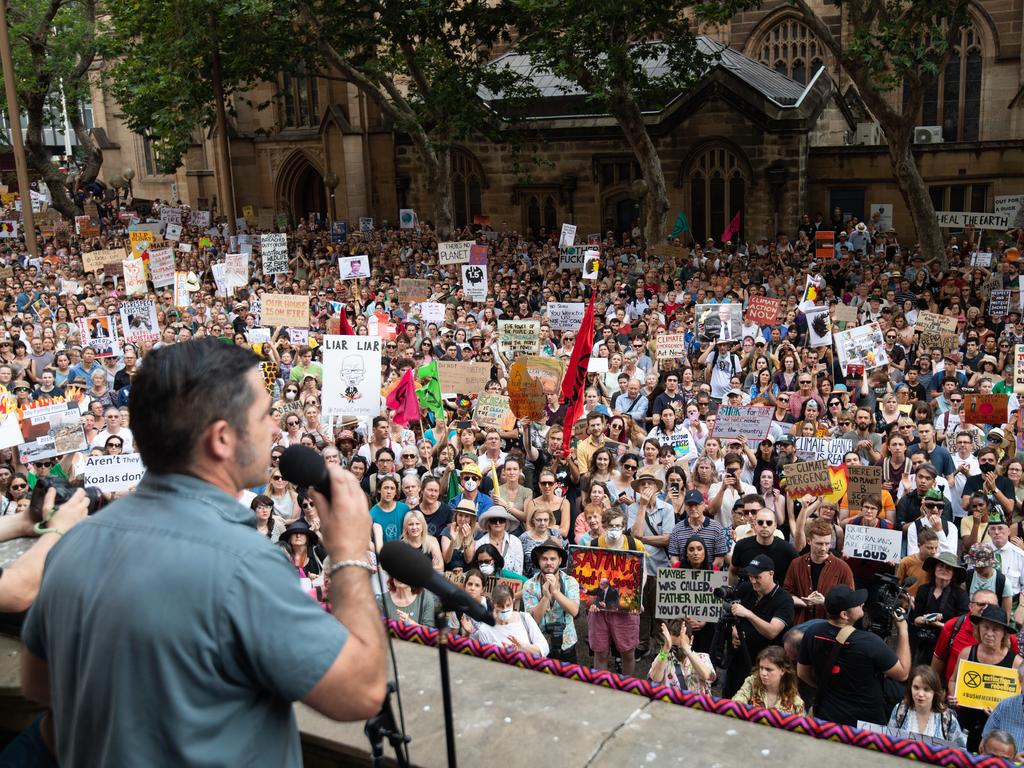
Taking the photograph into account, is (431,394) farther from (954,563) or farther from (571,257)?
(571,257)

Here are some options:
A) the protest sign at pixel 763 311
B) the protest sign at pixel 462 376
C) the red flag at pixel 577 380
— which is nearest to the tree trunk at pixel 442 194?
the protest sign at pixel 763 311

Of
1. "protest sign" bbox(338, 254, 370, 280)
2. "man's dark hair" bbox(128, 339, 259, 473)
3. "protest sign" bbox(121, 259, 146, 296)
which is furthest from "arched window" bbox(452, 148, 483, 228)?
"man's dark hair" bbox(128, 339, 259, 473)

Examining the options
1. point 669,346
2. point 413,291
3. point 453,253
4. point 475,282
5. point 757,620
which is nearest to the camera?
point 757,620

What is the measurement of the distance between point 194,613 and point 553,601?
564cm

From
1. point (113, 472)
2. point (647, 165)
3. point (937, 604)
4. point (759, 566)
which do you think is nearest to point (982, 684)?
point (937, 604)

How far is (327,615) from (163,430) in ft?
1.34

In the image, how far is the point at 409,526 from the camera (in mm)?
7676

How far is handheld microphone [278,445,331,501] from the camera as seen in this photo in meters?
1.94

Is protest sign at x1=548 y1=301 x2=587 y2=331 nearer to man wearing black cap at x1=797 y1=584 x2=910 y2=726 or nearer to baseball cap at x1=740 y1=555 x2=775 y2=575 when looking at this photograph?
baseball cap at x1=740 y1=555 x2=775 y2=575

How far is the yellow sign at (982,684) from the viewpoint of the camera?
588 cm

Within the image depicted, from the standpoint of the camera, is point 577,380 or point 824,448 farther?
point 577,380

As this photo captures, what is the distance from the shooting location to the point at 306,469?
2.00 m

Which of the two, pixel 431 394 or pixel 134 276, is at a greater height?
pixel 134 276

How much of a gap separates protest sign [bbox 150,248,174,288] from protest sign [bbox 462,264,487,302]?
17.5 ft
